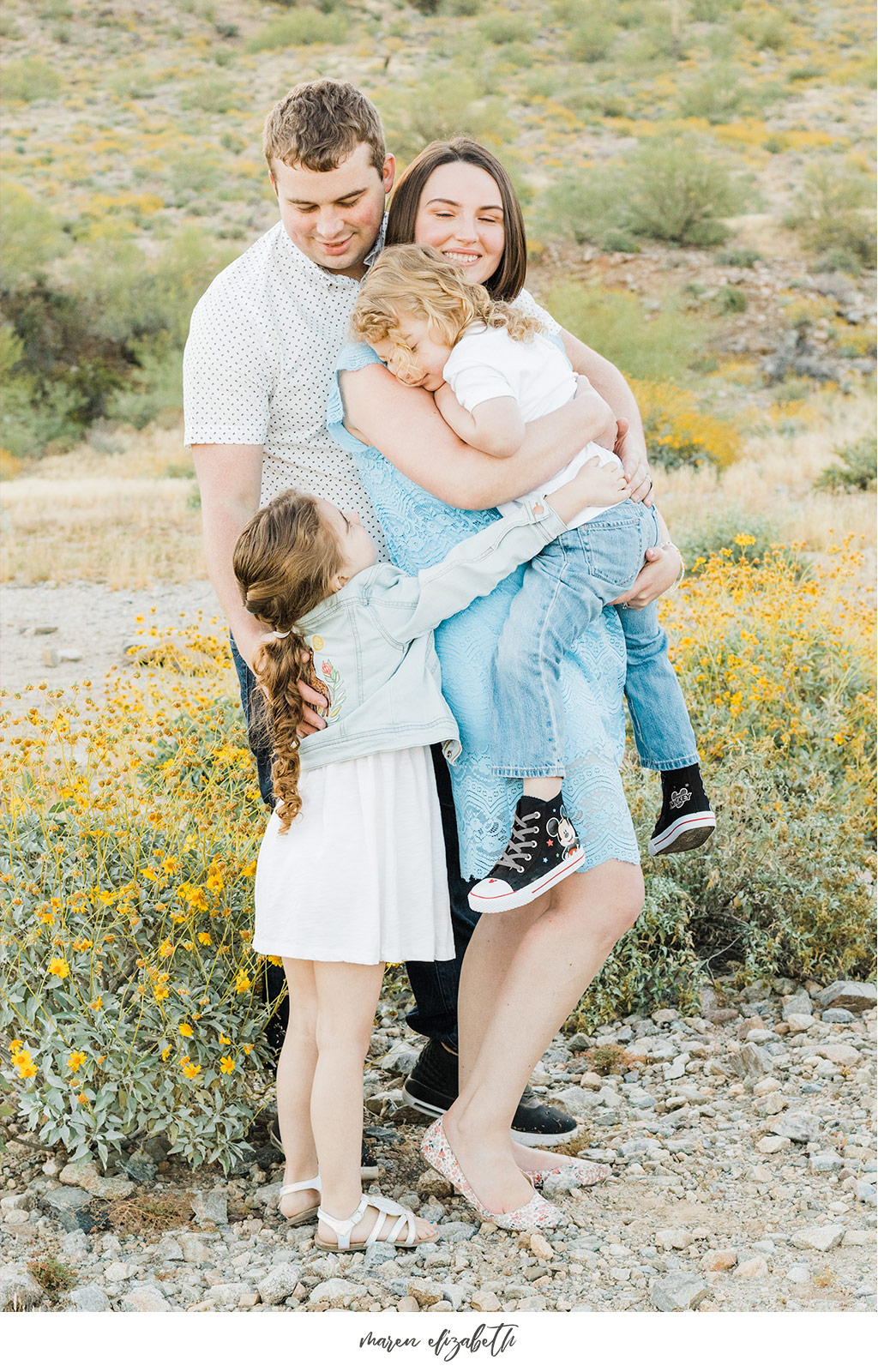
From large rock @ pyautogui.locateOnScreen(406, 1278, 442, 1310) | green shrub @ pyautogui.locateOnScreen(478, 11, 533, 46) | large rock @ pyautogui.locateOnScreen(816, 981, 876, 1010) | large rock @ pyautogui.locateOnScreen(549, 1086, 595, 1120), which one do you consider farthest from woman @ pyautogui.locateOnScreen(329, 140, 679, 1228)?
green shrub @ pyautogui.locateOnScreen(478, 11, 533, 46)

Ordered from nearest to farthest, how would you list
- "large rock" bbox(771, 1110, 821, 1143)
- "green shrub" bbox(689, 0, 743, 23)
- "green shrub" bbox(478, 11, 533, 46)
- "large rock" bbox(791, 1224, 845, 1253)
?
"large rock" bbox(791, 1224, 845, 1253) < "large rock" bbox(771, 1110, 821, 1143) < "green shrub" bbox(478, 11, 533, 46) < "green shrub" bbox(689, 0, 743, 23)

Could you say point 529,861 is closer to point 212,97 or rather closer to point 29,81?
point 212,97

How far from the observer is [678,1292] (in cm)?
249

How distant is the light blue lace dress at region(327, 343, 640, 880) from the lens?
8.46ft

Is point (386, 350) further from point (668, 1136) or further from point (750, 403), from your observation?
point (750, 403)

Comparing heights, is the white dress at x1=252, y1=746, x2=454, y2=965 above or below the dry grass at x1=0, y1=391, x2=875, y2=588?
above

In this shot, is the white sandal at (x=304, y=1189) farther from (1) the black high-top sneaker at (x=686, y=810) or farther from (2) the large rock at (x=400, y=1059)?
(1) the black high-top sneaker at (x=686, y=810)

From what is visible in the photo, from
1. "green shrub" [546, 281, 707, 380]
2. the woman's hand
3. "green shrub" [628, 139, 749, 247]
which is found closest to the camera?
the woman's hand

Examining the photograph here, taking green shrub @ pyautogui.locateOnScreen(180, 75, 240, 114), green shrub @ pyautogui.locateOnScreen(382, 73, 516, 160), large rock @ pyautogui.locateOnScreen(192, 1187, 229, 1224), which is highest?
green shrub @ pyautogui.locateOnScreen(180, 75, 240, 114)

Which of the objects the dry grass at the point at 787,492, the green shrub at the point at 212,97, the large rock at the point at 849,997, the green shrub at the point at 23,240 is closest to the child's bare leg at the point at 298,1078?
the large rock at the point at 849,997

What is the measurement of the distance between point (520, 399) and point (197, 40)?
41065 millimetres

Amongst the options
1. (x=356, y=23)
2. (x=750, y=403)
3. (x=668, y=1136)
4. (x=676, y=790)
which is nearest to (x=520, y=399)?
(x=676, y=790)

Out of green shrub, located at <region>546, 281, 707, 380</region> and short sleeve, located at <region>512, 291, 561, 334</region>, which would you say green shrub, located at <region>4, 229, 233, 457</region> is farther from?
short sleeve, located at <region>512, 291, 561, 334</region>

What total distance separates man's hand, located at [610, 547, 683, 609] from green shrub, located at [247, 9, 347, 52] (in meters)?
38.9
